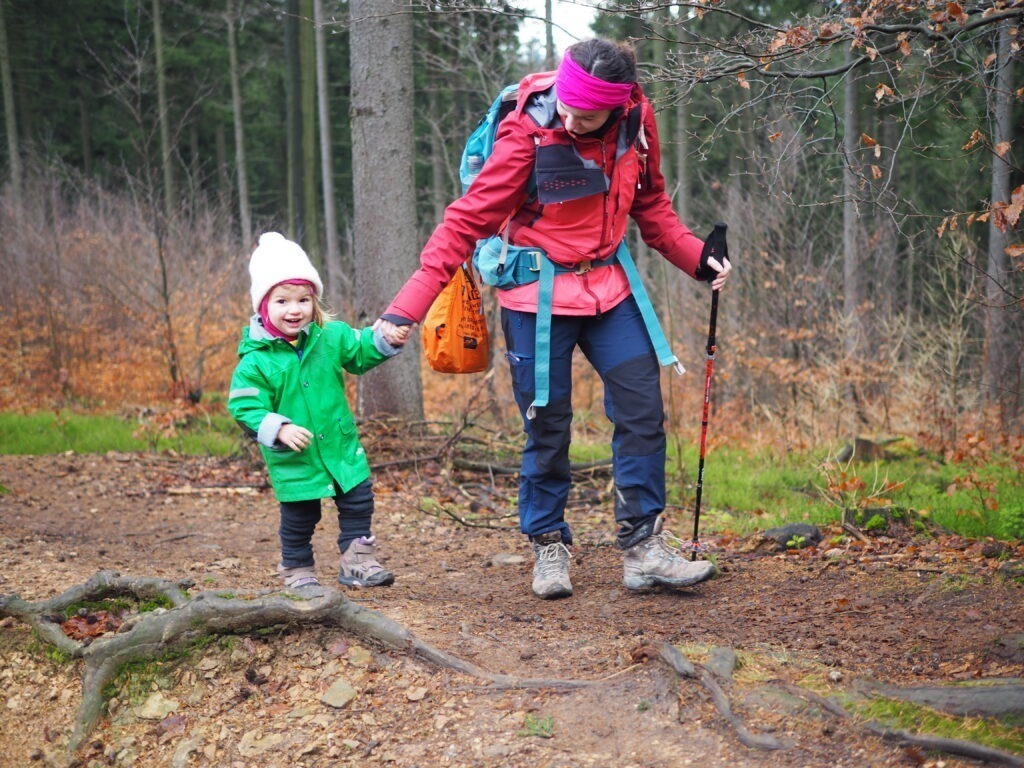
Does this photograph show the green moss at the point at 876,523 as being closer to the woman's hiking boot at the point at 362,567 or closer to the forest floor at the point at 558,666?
the forest floor at the point at 558,666

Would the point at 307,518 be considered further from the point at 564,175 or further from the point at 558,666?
the point at 564,175

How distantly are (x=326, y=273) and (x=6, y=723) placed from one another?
16.8 meters

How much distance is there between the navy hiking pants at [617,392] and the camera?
4.27 m

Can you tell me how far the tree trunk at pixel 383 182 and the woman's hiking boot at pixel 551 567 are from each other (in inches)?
164

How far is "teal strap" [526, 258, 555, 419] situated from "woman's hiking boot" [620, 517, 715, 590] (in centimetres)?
75


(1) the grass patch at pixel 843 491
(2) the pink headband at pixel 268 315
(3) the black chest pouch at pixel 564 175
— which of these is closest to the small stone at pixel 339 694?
(2) the pink headband at pixel 268 315

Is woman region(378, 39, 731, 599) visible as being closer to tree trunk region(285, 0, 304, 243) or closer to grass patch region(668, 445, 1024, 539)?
grass patch region(668, 445, 1024, 539)

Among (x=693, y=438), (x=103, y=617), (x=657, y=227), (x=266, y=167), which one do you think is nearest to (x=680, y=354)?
(x=693, y=438)

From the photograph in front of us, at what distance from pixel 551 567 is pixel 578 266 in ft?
4.66

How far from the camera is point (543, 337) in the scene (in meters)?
4.20

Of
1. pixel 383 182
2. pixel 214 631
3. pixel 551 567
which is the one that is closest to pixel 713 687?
pixel 551 567

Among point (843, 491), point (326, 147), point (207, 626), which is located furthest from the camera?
point (326, 147)

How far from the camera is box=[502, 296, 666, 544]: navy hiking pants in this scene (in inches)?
168

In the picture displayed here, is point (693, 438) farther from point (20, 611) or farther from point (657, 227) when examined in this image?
point (20, 611)
